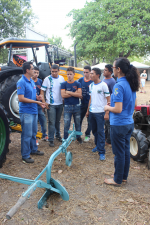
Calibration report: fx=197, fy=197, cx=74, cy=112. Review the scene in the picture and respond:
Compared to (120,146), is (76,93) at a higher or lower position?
higher

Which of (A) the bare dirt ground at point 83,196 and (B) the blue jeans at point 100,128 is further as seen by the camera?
(B) the blue jeans at point 100,128

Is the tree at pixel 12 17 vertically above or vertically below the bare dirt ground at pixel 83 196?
above

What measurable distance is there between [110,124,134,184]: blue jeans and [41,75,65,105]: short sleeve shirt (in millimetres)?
2023

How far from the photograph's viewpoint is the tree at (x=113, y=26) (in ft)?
54.6

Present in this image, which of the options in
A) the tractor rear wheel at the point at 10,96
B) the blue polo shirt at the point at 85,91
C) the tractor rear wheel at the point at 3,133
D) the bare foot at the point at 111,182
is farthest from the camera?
the blue polo shirt at the point at 85,91

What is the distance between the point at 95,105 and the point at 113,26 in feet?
48.6

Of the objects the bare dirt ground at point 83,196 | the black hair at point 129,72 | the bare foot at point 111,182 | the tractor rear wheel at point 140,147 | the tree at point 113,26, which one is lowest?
the bare dirt ground at point 83,196

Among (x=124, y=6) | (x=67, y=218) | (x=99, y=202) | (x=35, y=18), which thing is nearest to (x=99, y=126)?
(x=99, y=202)

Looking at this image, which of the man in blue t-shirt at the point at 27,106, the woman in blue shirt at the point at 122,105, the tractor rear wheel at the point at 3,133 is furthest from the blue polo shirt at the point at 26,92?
the woman in blue shirt at the point at 122,105

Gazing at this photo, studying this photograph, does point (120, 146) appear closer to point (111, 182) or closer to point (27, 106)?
point (111, 182)

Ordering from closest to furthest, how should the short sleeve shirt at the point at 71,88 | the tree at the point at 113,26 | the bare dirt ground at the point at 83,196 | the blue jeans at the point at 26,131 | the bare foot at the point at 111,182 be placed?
the bare dirt ground at the point at 83,196 < the bare foot at the point at 111,182 < the blue jeans at the point at 26,131 < the short sleeve shirt at the point at 71,88 < the tree at the point at 113,26

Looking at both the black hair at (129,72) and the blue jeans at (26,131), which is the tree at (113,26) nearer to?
the blue jeans at (26,131)

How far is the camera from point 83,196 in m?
2.64

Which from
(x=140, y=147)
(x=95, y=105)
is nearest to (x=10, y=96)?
(x=95, y=105)
